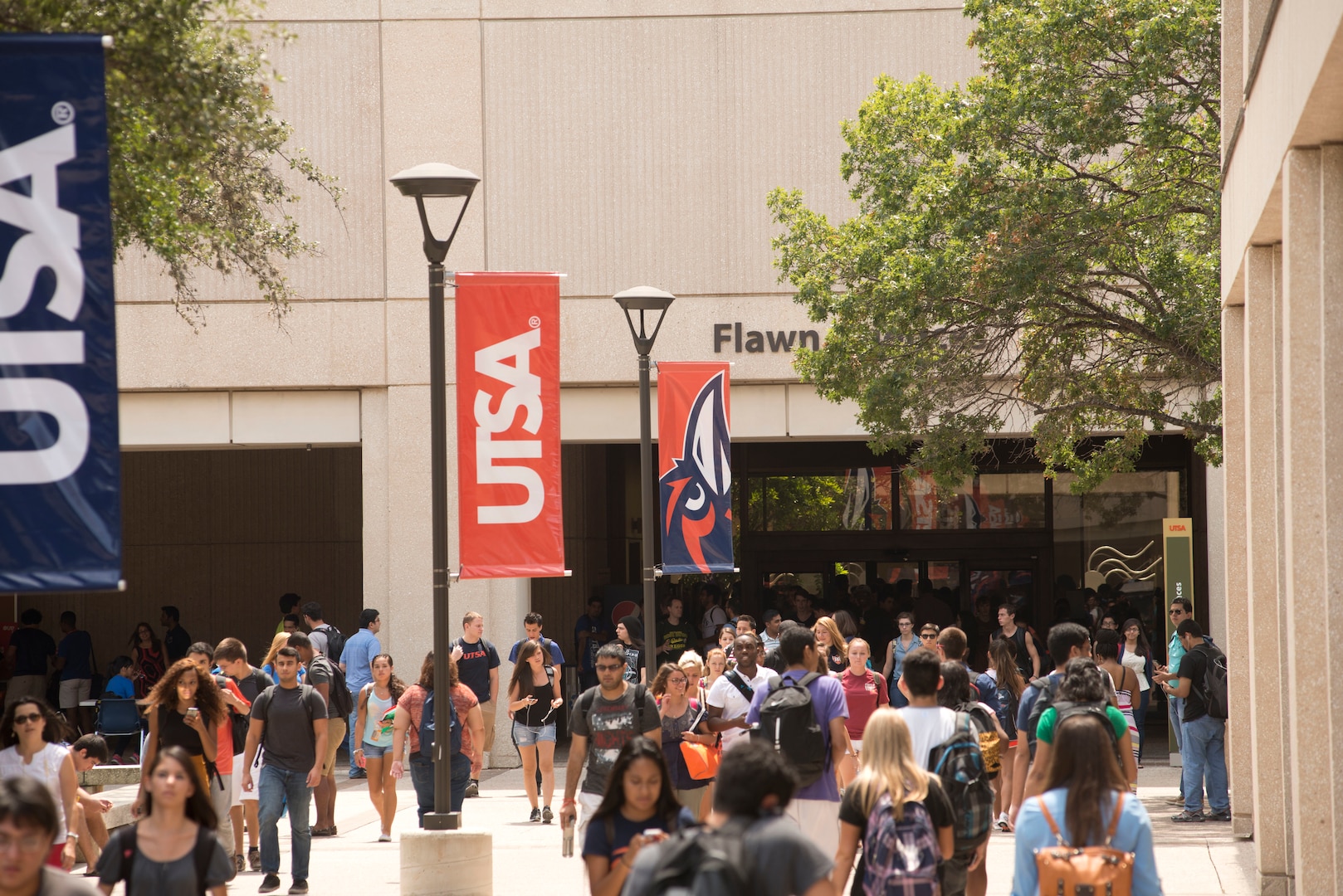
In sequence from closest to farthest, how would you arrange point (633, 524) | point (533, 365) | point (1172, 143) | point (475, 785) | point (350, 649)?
point (533, 365), point (1172, 143), point (475, 785), point (350, 649), point (633, 524)

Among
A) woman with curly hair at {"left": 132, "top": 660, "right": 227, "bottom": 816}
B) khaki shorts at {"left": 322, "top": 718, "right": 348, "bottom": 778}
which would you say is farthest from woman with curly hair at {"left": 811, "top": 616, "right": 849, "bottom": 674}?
woman with curly hair at {"left": 132, "top": 660, "right": 227, "bottom": 816}

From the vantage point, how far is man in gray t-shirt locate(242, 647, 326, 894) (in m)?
11.6

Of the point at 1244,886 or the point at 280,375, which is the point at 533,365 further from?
the point at 280,375

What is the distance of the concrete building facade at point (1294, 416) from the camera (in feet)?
24.6

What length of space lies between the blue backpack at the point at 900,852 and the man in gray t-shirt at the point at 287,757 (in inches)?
250

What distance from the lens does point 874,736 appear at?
6648mm

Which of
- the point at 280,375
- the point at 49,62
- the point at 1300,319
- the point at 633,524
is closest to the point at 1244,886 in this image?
the point at 1300,319

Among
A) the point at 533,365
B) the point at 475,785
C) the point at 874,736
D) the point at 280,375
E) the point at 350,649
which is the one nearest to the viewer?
the point at 874,736

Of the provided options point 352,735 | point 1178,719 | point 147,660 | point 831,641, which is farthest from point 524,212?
point 1178,719

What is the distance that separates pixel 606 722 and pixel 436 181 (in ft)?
12.4

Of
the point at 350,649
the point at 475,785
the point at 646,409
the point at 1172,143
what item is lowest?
the point at 475,785

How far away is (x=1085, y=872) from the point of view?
17.4ft

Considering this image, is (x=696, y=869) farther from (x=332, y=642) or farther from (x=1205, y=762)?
(x=332, y=642)

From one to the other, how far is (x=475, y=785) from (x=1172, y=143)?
10.3 metres
